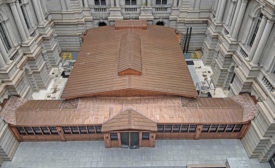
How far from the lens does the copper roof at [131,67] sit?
28047mm

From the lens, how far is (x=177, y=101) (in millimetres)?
28109

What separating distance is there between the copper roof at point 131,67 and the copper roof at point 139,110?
1.06 meters

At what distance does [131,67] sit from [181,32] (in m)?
19.2

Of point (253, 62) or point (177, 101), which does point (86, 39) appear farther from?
point (253, 62)

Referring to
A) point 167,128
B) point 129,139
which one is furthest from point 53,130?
point 167,128

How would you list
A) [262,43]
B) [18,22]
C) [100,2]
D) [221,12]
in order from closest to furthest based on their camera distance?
[262,43], [18,22], [221,12], [100,2]

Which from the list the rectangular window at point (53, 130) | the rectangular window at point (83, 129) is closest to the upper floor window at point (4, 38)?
the rectangular window at point (53, 130)

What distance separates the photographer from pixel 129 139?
1056 inches

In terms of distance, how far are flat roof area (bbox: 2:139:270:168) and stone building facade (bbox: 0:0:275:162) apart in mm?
2829

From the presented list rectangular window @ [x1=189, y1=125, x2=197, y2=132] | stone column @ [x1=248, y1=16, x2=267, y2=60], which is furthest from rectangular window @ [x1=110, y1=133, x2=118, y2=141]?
stone column @ [x1=248, y1=16, x2=267, y2=60]

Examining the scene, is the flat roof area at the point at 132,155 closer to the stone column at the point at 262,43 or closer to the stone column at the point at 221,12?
the stone column at the point at 262,43

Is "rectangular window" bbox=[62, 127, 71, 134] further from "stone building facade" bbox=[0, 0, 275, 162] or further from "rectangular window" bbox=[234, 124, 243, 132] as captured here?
"rectangular window" bbox=[234, 124, 243, 132]

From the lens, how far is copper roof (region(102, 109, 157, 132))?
25153mm

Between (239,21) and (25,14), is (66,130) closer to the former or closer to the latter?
(25,14)
